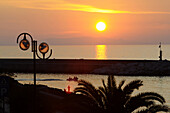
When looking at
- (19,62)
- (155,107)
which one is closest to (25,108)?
(155,107)

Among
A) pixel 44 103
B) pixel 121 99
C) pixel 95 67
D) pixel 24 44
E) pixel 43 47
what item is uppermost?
pixel 95 67

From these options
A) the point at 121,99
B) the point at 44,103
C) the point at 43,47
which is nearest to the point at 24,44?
the point at 43,47

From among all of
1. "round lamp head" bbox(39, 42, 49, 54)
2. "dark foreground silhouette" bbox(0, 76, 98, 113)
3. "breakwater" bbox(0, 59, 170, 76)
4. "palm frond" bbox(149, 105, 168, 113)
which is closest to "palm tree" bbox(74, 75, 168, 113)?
"palm frond" bbox(149, 105, 168, 113)

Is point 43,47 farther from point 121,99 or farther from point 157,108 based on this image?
point 157,108

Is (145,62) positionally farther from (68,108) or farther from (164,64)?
(68,108)

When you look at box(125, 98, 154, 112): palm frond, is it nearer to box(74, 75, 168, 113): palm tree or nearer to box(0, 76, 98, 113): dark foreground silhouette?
box(74, 75, 168, 113): palm tree

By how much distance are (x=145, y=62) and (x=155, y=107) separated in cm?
9138

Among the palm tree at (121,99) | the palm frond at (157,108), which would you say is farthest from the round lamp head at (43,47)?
the palm frond at (157,108)

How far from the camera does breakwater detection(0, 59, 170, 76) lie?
104 m

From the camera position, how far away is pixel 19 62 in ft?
391

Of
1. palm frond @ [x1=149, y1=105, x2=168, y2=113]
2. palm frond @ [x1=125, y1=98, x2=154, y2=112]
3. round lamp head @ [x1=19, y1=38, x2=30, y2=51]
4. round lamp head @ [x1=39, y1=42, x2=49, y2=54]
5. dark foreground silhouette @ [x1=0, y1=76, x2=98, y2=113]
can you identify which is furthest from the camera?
dark foreground silhouette @ [x1=0, y1=76, x2=98, y2=113]

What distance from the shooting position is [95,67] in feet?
363

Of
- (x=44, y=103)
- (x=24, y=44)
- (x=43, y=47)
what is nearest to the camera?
(x=43, y=47)

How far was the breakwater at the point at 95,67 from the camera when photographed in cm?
10350
